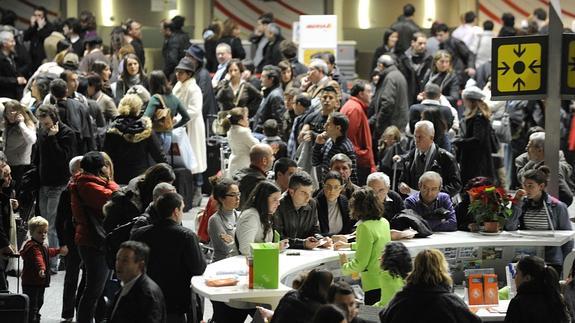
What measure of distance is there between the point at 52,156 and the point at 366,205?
3.88 meters

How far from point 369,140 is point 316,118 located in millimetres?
613

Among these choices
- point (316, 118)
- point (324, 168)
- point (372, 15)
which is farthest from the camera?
point (372, 15)

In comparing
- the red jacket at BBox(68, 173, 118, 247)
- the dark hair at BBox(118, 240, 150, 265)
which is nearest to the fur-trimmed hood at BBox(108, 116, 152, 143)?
the red jacket at BBox(68, 173, 118, 247)

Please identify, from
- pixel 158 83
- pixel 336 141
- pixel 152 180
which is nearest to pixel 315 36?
pixel 158 83

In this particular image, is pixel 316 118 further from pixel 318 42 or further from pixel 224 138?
pixel 318 42

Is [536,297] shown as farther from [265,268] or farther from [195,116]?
[195,116]

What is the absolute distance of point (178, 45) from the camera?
731 inches

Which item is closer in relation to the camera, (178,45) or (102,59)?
(102,59)

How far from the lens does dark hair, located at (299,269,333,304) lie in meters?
7.36

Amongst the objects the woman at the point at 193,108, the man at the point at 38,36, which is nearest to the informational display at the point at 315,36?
the woman at the point at 193,108

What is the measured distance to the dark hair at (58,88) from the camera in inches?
498

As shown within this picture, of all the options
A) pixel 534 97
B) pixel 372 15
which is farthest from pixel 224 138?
pixel 372 15

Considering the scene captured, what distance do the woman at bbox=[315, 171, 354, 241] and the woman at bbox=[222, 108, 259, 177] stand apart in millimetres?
2661

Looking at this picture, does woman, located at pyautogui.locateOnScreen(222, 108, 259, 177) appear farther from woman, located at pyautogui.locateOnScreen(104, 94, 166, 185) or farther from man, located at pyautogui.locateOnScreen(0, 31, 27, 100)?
man, located at pyautogui.locateOnScreen(0, 31, 27, 100)
